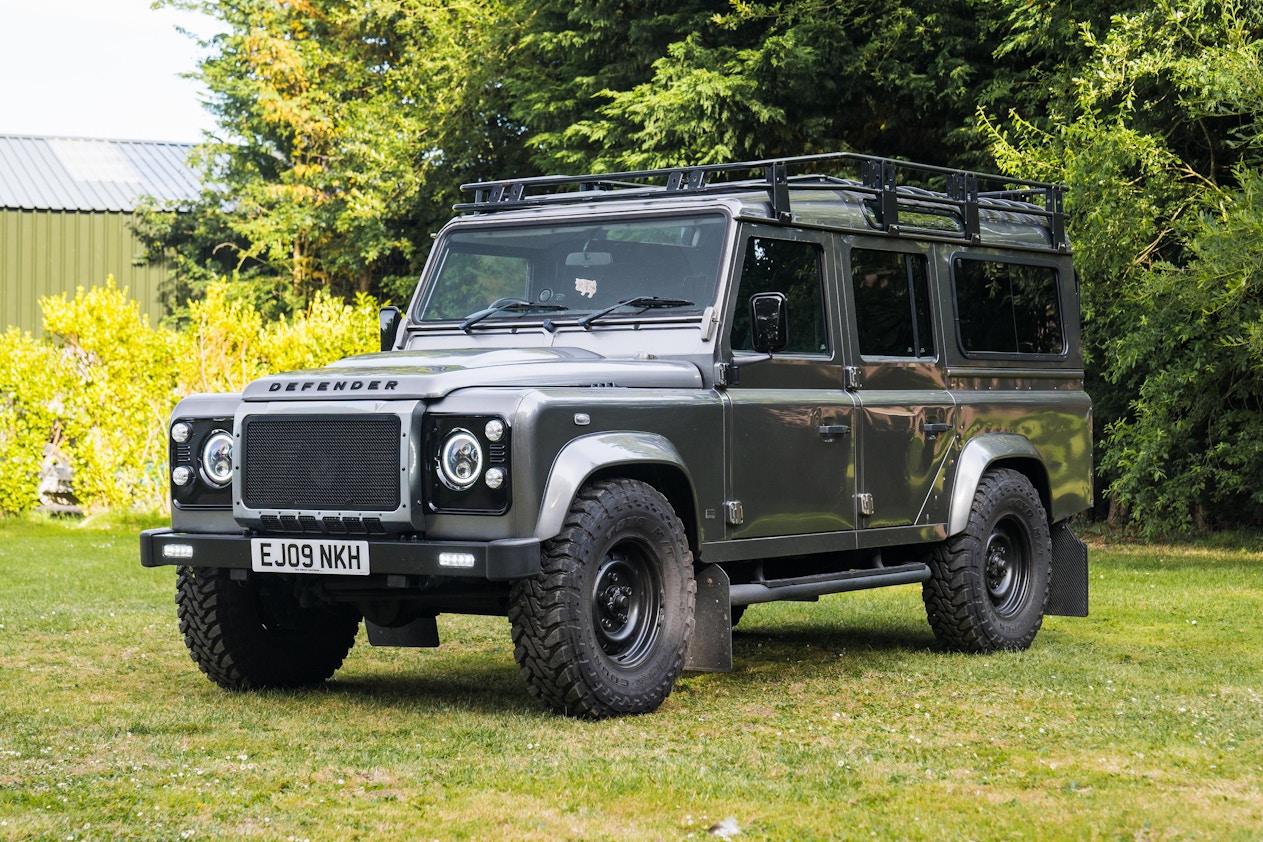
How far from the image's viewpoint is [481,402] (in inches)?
262

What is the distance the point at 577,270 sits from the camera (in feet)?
26.9

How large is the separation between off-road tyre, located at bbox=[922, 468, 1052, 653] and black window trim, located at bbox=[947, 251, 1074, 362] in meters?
0.71

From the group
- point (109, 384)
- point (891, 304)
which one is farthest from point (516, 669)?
point (109, 384)

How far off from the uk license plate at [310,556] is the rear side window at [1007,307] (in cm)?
418

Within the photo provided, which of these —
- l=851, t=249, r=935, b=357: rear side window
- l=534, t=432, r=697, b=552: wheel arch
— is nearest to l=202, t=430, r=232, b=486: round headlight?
l=534, t=432, r=697, b=552: wheel arch

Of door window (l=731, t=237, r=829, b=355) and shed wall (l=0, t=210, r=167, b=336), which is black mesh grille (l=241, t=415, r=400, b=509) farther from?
shed wall (l=0, t=210, r=167, b=336)

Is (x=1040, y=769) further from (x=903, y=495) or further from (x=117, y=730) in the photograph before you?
(x=117, y=730)

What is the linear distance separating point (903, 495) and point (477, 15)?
2201 centimetres

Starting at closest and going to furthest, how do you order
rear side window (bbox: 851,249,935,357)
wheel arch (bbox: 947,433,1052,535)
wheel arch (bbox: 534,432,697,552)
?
wheel arch (bbox: 534,432,697,552) < rear side window (bbox: 851,249,935,357) < wheel arch (bbox: 947,433,1052,535)

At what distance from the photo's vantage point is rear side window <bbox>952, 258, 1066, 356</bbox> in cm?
952

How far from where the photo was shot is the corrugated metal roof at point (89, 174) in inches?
1293

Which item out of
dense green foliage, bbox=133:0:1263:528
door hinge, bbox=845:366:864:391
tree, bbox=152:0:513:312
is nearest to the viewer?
door hinge, bbox=845:366:864:391

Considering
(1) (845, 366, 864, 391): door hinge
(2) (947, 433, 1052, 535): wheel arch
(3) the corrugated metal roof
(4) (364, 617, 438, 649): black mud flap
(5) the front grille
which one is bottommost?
(4) (364, 617, 438, 649): black mud flap

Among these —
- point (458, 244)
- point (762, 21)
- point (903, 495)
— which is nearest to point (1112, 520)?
point (762, 21)
